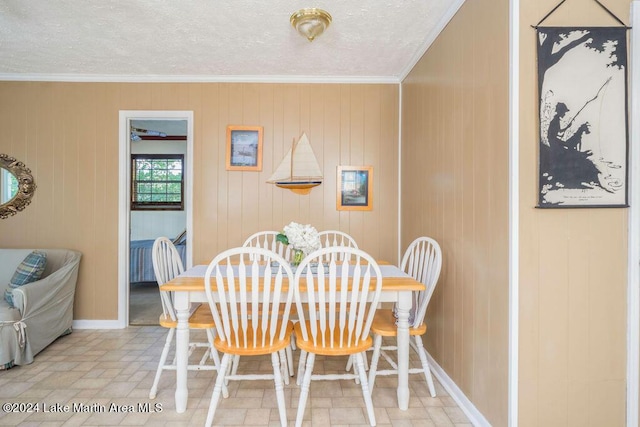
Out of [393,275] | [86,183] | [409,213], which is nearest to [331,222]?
[409,213]

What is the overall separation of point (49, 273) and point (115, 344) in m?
0.93

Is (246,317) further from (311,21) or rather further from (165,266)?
(311,21)

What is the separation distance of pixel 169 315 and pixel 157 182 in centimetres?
411

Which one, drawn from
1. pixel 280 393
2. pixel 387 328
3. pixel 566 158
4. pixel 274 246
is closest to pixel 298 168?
pixel 274 246

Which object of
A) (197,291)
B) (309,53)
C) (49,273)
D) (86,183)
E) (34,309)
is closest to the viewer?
(197,291)

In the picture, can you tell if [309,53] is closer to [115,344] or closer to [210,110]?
[210,110]

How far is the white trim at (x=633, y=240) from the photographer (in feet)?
4.74

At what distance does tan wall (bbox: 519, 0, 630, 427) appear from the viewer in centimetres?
147

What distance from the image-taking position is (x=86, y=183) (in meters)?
3.25

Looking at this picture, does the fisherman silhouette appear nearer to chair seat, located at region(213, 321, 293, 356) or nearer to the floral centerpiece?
the floral centerpiece

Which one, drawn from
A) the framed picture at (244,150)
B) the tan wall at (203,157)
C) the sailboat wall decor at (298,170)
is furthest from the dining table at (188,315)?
the framed picture at (244,150)

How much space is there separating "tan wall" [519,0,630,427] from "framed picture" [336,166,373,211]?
73.3 inches

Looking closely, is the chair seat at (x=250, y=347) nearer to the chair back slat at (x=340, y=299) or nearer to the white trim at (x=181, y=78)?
the chair back slat at (x=340, y=299)

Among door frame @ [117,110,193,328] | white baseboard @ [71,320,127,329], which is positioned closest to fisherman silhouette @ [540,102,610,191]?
door frame @ [117,110,193,328]
